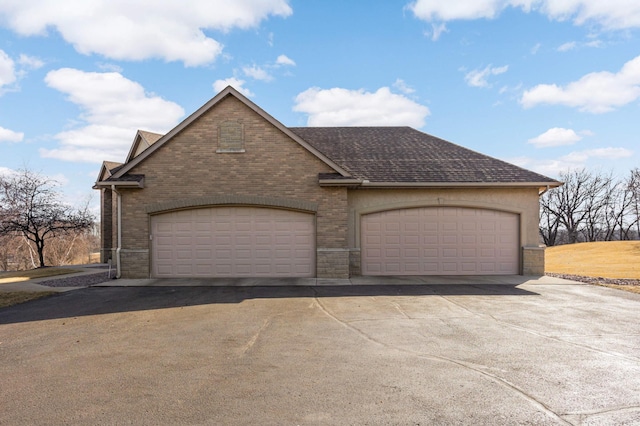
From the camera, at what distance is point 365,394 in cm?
446

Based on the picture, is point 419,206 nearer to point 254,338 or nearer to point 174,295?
point 174,295

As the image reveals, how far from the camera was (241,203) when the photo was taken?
45.7ft

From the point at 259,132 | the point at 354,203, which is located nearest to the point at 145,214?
the point at 259,132

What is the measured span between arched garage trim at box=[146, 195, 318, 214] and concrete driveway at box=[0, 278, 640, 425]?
15.3 feet

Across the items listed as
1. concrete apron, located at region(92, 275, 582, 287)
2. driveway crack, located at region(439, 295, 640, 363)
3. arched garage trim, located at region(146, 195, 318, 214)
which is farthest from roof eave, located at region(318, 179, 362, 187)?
driveway crack, located at region(439, 295, 640, 363)

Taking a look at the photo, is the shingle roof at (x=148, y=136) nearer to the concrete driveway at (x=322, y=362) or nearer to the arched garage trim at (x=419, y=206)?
the arched garage trim at (x=419, y=206)

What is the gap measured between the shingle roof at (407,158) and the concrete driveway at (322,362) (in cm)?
625

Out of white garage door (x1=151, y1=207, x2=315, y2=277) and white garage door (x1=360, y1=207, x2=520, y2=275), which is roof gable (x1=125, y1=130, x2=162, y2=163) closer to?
white garage door (x1=151, y1=207, x2=315, y2=277)

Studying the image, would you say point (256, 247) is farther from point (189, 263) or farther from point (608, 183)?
point (608, 183)

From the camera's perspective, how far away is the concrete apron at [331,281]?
504 inches

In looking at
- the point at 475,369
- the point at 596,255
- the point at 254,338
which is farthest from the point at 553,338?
the point at 596,255

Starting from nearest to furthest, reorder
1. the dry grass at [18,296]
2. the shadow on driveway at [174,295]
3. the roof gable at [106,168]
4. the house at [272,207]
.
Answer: the shadow on driveway at [174,295] < the dry grass at [18,296] < the house at [272,207] < the roof gable at [106,168]

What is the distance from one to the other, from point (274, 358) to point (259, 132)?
991cm

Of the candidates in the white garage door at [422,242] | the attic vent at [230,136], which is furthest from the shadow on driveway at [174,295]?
the attic vent at [230,136]
